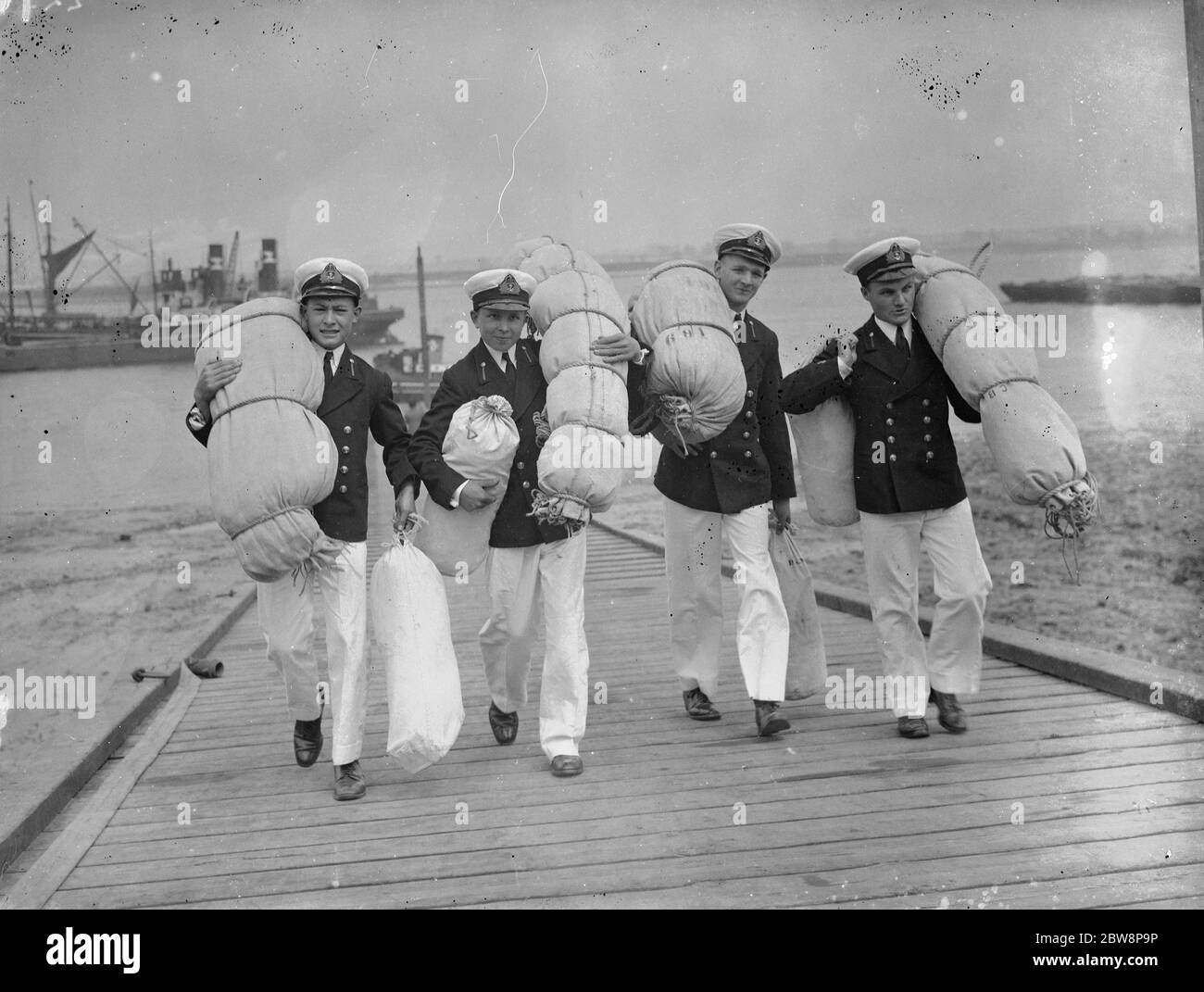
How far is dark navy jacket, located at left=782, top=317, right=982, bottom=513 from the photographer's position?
4.66 meters

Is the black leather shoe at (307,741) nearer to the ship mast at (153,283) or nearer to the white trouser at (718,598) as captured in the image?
the white trouser at (718,598)

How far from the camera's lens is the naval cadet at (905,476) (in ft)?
15.2

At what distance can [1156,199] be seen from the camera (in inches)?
245

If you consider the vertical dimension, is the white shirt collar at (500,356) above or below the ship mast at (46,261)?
below

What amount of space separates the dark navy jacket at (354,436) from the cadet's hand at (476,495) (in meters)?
0.22

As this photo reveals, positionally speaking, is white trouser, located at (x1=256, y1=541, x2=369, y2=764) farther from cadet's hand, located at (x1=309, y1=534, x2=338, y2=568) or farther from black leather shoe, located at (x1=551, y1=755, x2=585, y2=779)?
black leather shoe, located at (x1=551, y1=755, x2=585, y2=779)

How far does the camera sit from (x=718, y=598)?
5023 millimetres

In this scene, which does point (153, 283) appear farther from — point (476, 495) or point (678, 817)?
point (678, 817)

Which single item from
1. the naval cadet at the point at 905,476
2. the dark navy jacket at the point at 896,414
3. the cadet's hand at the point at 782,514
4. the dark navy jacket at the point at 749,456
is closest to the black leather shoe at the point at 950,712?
the naval cadet at the point at 905,476

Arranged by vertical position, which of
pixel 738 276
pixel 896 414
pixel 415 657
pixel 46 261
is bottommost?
pixel 415 657

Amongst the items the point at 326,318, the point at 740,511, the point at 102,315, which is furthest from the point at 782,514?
the point at 102,315

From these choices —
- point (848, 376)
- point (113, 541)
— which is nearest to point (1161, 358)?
point (848, 376)

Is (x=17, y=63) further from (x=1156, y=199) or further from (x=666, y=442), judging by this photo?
(x=1156, y=199)

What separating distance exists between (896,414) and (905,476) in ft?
0.86
